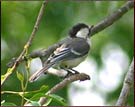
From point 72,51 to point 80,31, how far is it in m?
0.26

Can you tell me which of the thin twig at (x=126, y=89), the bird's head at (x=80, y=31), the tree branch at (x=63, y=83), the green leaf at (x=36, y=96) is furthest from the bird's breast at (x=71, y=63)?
the green leaf at (x=36, y=96)

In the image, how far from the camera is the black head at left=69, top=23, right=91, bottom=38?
446 centimetres

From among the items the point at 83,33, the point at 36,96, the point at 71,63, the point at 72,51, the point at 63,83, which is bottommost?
the point at 36,96

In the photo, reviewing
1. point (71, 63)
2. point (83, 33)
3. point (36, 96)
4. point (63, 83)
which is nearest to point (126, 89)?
point (63, 83)

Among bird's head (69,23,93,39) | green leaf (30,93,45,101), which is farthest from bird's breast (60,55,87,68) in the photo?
green leaf (30,93,45,101)

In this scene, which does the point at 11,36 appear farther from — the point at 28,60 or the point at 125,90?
the point at 28,60

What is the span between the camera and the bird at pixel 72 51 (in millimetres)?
4012

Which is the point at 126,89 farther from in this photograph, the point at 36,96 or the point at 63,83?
the point at 36,96

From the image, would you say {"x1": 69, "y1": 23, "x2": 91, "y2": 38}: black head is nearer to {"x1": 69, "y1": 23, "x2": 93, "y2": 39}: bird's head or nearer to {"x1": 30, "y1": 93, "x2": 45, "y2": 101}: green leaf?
{"x1": 69, "y1": 23, "x2": 93, "y2": 39}: bird's head

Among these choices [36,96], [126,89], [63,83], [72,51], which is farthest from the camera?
[72,51]

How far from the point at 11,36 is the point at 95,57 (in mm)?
787

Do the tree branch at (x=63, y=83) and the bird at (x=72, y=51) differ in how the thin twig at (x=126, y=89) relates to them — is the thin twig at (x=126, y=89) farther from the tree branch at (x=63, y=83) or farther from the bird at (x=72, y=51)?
the bird at (x=72, y=51)

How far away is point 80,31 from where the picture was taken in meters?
4.55

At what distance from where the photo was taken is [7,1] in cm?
518
